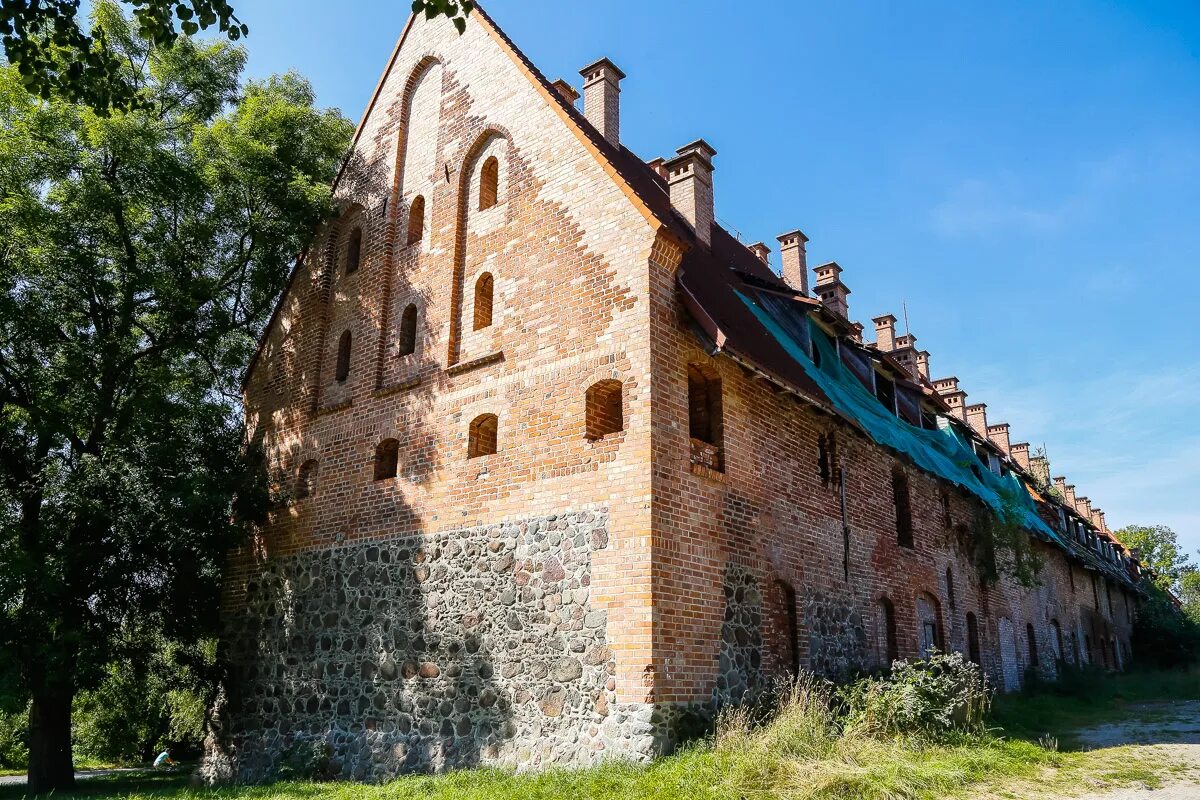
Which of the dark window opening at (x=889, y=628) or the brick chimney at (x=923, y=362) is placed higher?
the brick chimney at (x=923, y=362)

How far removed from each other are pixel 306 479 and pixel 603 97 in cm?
889

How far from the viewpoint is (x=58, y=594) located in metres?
12.3

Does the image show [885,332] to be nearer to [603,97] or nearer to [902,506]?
[902,506]

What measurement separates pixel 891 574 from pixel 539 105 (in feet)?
33.2

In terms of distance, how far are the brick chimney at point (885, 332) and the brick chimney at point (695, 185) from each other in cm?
1314

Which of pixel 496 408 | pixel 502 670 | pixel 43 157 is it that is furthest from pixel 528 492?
pixel 43 157

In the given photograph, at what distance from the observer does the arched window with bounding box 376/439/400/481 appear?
44.5 feet

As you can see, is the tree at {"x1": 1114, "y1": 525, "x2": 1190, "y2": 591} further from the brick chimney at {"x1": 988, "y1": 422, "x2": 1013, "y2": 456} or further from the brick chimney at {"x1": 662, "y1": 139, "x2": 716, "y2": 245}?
the brick chimney at {"x1": 662, "y1": 139, "x2": 716, "y2": 245}

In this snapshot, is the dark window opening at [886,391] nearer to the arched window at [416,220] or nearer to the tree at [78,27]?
the arched window at [416,220]

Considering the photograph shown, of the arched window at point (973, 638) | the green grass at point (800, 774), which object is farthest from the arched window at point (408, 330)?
the arched window at point (973, 638)

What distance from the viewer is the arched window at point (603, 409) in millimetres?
10812

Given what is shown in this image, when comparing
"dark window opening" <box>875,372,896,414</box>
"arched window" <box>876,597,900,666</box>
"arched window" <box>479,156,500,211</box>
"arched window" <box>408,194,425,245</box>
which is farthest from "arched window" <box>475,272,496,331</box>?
"dark window opening" <box>875,372,896,414</box>

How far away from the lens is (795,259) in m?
21.6

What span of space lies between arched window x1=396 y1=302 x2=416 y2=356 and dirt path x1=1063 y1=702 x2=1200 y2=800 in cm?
1091
